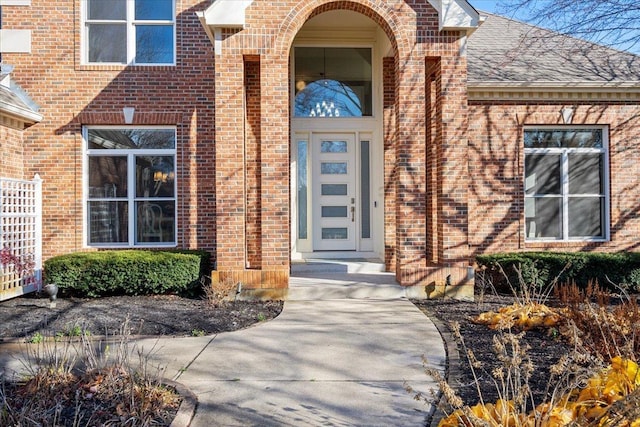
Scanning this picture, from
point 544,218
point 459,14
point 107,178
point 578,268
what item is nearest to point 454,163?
point 459,14

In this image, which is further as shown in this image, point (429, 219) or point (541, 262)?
point (429, 219)

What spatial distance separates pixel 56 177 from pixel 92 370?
6.51 m

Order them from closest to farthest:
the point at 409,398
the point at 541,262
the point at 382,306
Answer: the point at 409,398
the point at 382,306
the point at 541,262

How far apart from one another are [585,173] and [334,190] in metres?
5.33

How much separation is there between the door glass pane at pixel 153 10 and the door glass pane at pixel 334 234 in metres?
5.36

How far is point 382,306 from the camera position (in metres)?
7.11

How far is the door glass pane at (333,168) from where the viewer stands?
33.8 ft

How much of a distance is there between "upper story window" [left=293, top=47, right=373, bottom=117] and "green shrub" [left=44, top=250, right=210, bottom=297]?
427 centimetres

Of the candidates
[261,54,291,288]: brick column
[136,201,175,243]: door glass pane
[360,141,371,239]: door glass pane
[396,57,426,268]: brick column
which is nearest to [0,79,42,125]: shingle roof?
[136,201,175,243]: door glass pane

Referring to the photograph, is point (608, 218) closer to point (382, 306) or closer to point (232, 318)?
point (382, 306)

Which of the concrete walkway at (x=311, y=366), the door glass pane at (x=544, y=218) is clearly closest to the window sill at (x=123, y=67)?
the concrete walkway at (x=311, y=366)

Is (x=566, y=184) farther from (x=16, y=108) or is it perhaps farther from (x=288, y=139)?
(x=16, y=108)

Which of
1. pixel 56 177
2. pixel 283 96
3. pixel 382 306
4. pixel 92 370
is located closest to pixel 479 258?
pixel 382 306

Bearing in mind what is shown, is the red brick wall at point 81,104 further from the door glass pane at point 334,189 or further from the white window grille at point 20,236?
the door glass pane at point 334,189
